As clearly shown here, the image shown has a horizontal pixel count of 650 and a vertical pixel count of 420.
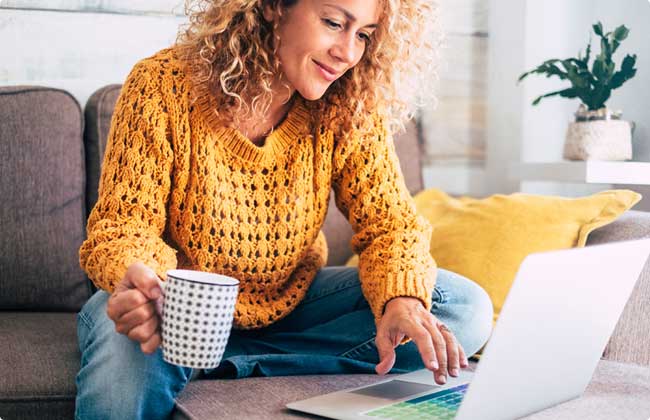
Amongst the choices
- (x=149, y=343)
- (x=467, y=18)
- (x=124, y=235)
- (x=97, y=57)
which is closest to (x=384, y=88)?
(x=124, y=235)

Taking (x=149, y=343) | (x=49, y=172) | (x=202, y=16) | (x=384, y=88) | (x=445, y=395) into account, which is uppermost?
(x=202, y=16)

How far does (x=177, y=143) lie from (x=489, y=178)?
4.70 feet

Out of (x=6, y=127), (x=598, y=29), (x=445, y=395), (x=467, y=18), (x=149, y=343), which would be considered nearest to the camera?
(x=149, y=343)

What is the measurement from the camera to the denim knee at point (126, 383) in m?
1.07

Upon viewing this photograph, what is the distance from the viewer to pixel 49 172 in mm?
1657

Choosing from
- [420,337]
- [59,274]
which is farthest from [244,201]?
[59,274]

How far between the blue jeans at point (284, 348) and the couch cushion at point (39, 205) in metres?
0.36

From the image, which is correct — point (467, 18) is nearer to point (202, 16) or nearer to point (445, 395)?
point (202, 16)

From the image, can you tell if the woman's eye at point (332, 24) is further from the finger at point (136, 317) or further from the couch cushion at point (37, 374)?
the couch cushion at point (37, 374)

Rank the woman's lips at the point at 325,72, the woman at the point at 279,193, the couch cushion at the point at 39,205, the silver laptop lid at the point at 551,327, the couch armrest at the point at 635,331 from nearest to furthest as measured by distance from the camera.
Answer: the silver laptop lid at the point at 551,327
the woman at the point at 279,193
the woman's lips at the point at 325,72
the couch armrest at the point at 635,331
the couch cushion at the point at 39,205

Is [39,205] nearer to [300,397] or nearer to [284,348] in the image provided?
[284,348]

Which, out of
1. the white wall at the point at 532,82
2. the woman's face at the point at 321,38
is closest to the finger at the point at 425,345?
the woman's face at the point at 321,38

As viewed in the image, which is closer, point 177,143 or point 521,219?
point 177,143

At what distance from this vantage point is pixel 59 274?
5.40ft
